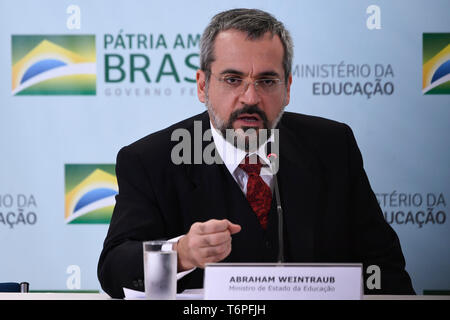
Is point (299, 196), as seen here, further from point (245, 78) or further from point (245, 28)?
point (245, 28)

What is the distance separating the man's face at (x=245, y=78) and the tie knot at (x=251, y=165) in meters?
0.12

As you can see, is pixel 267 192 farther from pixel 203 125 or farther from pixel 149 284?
pixel 149 284

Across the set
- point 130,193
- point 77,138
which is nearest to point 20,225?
point 77,138

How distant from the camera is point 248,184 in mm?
2084

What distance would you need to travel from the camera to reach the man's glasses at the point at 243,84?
6.90 feet

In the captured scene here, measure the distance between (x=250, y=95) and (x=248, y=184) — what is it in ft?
1.00

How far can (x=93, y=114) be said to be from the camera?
3326 millimetres

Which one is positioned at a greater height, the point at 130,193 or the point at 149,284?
the point at 130,193

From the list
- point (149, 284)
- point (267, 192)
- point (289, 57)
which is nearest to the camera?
point (149, 284)

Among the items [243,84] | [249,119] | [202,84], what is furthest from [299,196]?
[202,84]

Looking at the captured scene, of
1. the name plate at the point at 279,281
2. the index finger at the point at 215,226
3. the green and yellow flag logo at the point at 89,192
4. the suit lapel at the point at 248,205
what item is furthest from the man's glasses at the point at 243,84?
Answer: the green and yellow flag logo at the point at 89,192

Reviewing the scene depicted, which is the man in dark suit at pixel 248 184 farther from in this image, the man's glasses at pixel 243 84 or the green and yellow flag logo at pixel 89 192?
the green and yellow flag logo at pixel 89 192
